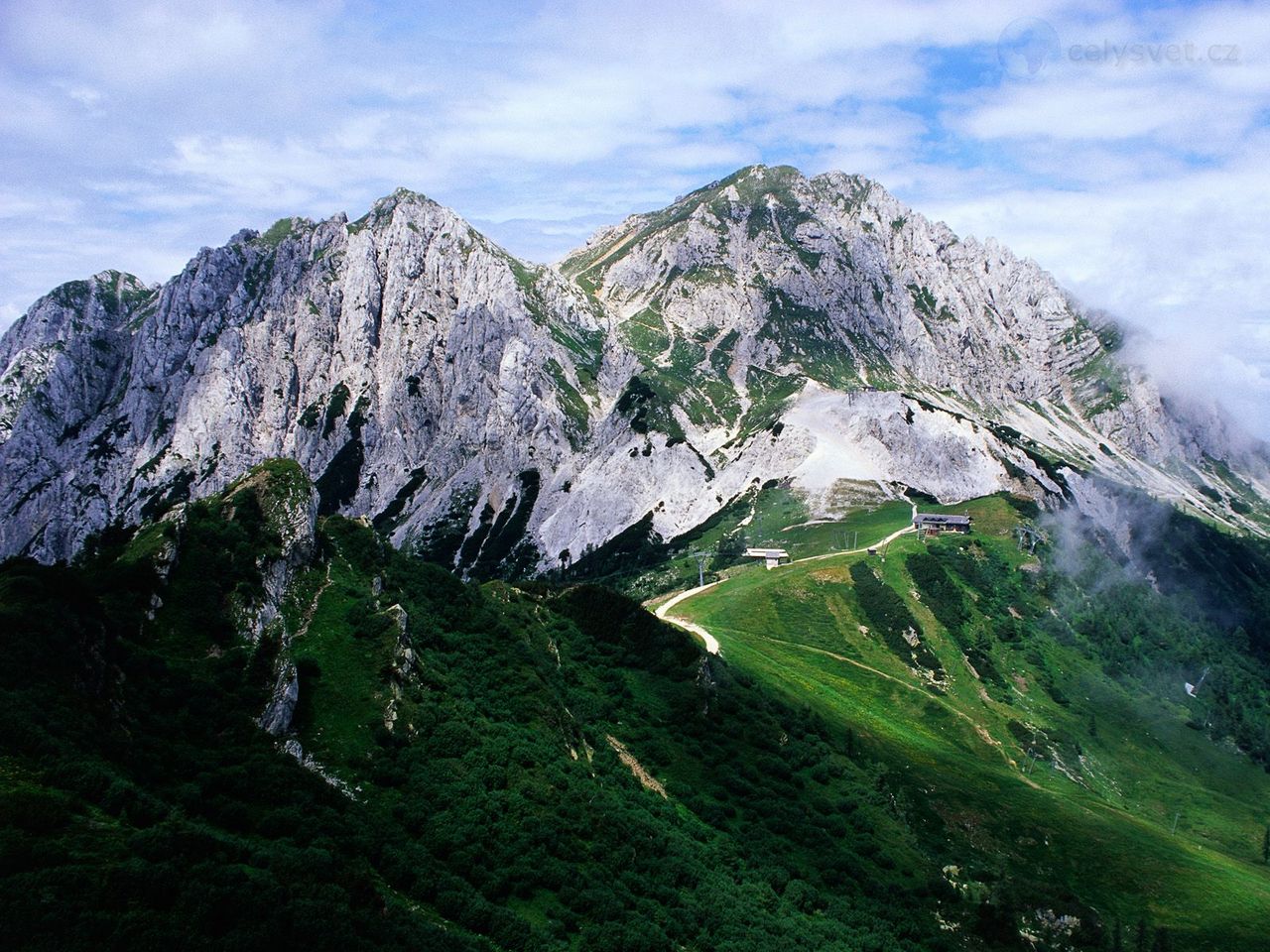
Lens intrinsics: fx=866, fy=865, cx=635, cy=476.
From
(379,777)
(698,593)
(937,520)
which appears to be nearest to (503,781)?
(379,777)

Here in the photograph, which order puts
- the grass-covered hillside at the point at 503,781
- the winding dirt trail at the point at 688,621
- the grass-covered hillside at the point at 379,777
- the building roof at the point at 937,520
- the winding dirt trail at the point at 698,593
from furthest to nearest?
the building roof at the point at 937,520, the winding dirt trail at the point at 698,593, the winding dirt trail at the point at 688,621, the grass-covered hillside at the point at 503,781, the grass-covered hillside at the point at 379,777

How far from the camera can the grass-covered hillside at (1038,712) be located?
8988 cm

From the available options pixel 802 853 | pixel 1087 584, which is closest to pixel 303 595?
pixel 802 853

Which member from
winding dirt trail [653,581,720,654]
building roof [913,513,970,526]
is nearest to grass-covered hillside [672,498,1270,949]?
winding dirt trail [653,581,720,654]

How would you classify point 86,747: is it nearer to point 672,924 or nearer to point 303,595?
point 303,595

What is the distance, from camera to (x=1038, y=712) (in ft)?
460

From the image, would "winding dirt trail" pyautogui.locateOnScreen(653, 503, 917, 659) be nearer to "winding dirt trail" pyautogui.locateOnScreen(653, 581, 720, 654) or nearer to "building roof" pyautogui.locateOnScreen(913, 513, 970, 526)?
"winding dirt trail" pyautogui.locateOnScreen(653, 581, 720, 654)

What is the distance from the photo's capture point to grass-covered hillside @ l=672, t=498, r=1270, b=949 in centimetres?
8988

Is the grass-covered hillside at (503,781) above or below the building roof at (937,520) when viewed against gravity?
below

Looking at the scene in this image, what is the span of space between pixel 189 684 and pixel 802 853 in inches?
2078

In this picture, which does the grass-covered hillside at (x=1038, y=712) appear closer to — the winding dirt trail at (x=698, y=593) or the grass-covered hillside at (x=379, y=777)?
the winding dirt trail at (x=698, y=593)

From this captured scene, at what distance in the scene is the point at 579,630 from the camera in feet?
333

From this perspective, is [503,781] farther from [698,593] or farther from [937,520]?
[937,520]

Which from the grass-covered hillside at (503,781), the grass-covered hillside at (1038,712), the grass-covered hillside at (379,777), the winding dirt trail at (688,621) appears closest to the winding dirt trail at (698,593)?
the winding dirt trail at (688,621)
